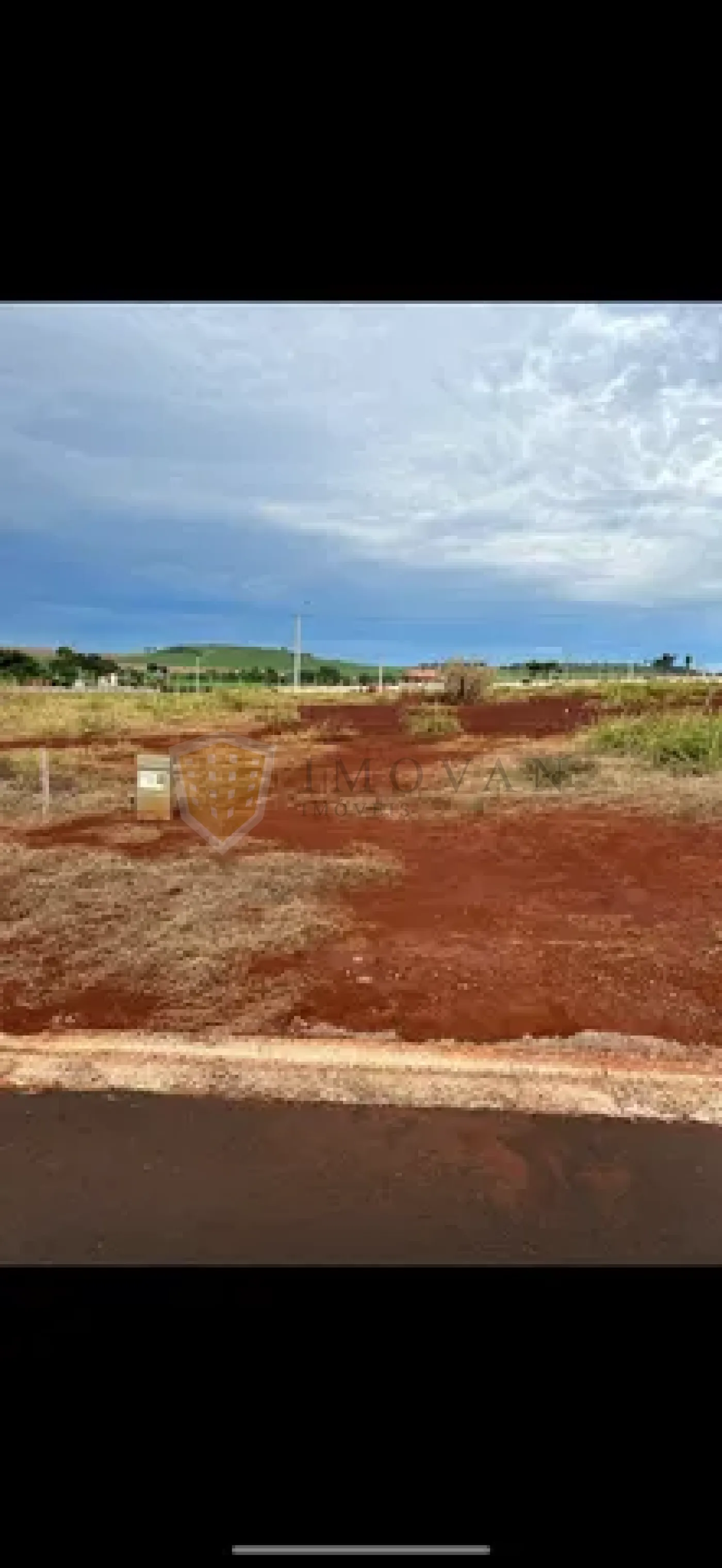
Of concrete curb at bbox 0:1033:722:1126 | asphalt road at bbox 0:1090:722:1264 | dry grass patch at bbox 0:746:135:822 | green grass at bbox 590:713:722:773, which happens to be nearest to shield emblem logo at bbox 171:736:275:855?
dry grass patch at bbox 0:746:135:822

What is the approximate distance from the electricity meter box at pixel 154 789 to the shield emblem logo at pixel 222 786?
0.94 feet

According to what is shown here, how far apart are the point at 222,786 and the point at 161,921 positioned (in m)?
5.68

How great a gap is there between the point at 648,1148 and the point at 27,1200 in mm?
1776

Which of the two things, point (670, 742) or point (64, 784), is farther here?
point (670, 742)

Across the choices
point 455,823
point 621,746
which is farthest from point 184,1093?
point 621,746

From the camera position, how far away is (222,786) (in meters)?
10.1

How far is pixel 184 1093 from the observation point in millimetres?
2494

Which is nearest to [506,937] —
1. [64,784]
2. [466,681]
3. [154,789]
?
[154,789]

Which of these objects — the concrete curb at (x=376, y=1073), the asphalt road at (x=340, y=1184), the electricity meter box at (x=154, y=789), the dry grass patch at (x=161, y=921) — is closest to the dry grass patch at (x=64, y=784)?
the electricity meter box at (x=154, y=789)

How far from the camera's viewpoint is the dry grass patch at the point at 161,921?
3609 mm

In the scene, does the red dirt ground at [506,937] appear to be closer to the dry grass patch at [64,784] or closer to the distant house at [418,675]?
the dry grass patch at [64,784]

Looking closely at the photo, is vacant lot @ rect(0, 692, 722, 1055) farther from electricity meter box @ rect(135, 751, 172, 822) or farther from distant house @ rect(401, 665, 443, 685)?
distant house @ rect(401, 665, 443, 685)

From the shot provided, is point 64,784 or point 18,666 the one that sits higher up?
point 18,666

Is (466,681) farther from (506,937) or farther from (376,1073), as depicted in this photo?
(376,1073)
